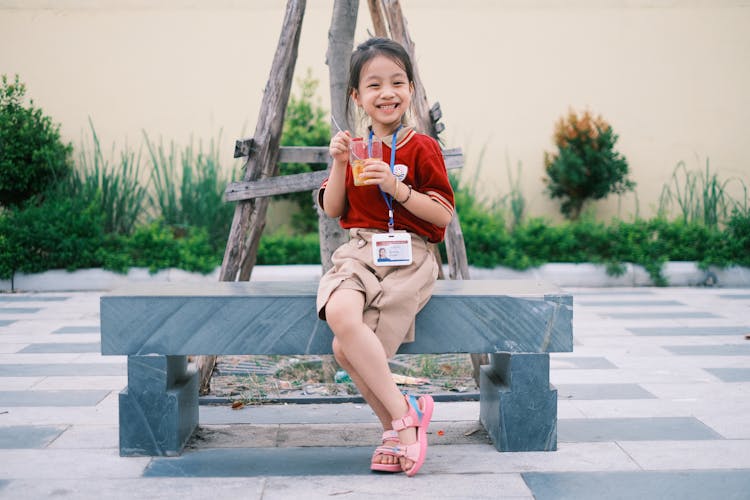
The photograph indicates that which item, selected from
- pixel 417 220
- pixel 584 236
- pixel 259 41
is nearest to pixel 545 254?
pixel 584 236

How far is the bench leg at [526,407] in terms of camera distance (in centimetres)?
306

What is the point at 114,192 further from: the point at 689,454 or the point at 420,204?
the point at 689,454

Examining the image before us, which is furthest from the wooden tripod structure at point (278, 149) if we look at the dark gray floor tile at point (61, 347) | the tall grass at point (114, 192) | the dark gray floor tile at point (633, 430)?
the tall grass at point (114, 192)

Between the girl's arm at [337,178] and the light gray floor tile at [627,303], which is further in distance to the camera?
the light gray floor tile at [627,303]

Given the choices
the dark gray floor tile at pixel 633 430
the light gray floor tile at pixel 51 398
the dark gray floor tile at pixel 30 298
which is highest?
the dark gray floor tile at pixel 30 298

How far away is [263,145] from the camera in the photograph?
4090mm

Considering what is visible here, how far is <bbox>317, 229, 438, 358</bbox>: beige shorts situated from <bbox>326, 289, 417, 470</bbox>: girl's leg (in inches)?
1.6

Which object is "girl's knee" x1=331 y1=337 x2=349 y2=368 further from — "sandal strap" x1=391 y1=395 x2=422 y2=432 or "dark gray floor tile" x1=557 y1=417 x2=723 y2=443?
"dark gray floor tile" x1=557 y1=417 x2=723 y2=443

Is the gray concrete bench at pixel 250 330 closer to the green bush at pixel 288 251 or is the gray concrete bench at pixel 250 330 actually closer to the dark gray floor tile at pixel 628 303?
the dark gray floor tile at pixel 628 303

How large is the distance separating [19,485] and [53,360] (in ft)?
6.93

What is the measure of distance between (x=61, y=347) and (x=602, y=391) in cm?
315

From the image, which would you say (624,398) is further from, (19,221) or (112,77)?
(112,77)

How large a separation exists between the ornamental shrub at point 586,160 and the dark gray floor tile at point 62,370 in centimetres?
511

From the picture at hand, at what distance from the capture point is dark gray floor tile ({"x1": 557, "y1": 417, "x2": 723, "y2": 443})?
3.29m
